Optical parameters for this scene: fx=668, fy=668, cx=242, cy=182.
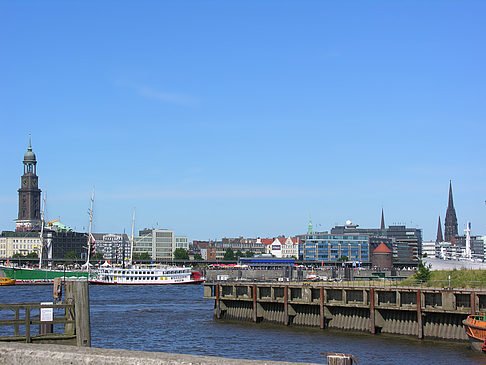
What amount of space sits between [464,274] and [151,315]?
3351 cm

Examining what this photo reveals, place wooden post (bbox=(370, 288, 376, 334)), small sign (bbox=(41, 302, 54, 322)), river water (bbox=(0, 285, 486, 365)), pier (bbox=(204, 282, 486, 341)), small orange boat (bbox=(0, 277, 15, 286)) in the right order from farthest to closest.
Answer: small orange boat (bbox=(0, 277, 15, 286)) → wooden post (bbox=(370, 288, 376, 334)) → pier (bbox=(204, 282, 486, 341)) → river water (bbox=(0, 285, 486, 365)) → small sign (bbox=(41, 302, 54, 322))

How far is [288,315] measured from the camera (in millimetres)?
57625

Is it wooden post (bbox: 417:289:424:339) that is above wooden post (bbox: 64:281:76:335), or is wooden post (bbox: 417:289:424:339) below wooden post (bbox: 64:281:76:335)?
below

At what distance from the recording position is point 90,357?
28.6 feet

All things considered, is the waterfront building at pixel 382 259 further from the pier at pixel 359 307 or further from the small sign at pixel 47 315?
the small sign at pixel 47 315

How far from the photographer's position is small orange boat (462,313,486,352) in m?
37.9

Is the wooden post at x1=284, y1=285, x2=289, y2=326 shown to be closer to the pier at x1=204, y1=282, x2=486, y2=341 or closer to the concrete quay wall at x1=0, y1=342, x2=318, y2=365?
the pier at x1=204, y1=282, x2=486, y2=341

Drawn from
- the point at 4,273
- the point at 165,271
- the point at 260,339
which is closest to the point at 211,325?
the point at 260,339

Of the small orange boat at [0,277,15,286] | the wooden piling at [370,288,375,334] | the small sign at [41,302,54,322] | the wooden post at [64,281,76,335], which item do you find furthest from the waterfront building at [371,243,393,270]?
the wooden post at [64,281,76,335]

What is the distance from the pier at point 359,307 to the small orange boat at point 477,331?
12.6ft

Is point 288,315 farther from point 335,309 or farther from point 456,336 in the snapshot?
point 456,336

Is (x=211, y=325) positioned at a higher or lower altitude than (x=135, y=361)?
lower

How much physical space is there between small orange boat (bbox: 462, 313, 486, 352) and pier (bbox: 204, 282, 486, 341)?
3.83 m

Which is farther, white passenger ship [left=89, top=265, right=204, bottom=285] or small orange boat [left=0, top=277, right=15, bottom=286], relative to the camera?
small orange boat [left=0, top=277, right=15, bottom=286]
